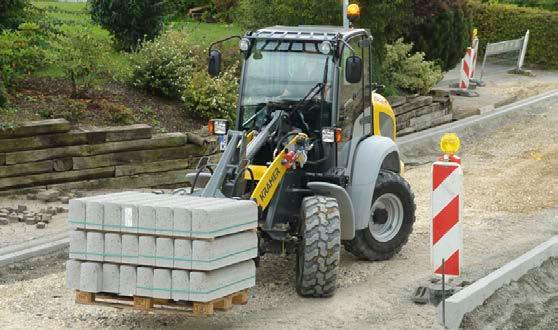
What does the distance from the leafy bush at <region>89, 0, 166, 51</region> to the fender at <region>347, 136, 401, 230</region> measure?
825 centimetres

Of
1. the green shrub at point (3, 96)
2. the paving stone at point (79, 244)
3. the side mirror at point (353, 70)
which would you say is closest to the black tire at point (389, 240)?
the side mirror at point (353, 70)

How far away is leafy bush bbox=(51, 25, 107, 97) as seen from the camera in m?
15.8

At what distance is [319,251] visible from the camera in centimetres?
1012

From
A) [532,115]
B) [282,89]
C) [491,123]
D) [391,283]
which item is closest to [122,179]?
[282,89]

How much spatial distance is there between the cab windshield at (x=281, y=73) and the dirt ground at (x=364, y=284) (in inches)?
71.2

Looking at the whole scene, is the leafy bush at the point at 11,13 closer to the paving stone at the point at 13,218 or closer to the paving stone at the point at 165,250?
the paving stone at the point at 13,218

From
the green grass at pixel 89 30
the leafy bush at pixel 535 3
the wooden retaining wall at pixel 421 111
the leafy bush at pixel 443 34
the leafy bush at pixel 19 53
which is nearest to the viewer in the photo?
the leafy bush at pixel 19 53

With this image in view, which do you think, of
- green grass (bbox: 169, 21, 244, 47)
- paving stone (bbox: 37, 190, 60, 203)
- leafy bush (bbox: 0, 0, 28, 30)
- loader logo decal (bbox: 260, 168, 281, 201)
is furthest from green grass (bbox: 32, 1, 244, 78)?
loader logo decal (bbox: 260, 168, 281, 201)

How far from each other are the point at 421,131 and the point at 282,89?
386 inches

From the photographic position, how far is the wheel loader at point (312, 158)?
1020 centimetres

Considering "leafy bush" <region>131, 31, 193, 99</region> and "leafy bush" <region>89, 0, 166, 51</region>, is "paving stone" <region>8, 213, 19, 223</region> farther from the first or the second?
"leafy bush" <region>89, 0, 166, 51</region>

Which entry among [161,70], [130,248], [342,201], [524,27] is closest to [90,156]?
[161,70]

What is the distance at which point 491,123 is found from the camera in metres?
21.8

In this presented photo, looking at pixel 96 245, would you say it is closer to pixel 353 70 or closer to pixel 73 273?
A: pixel 73 273
